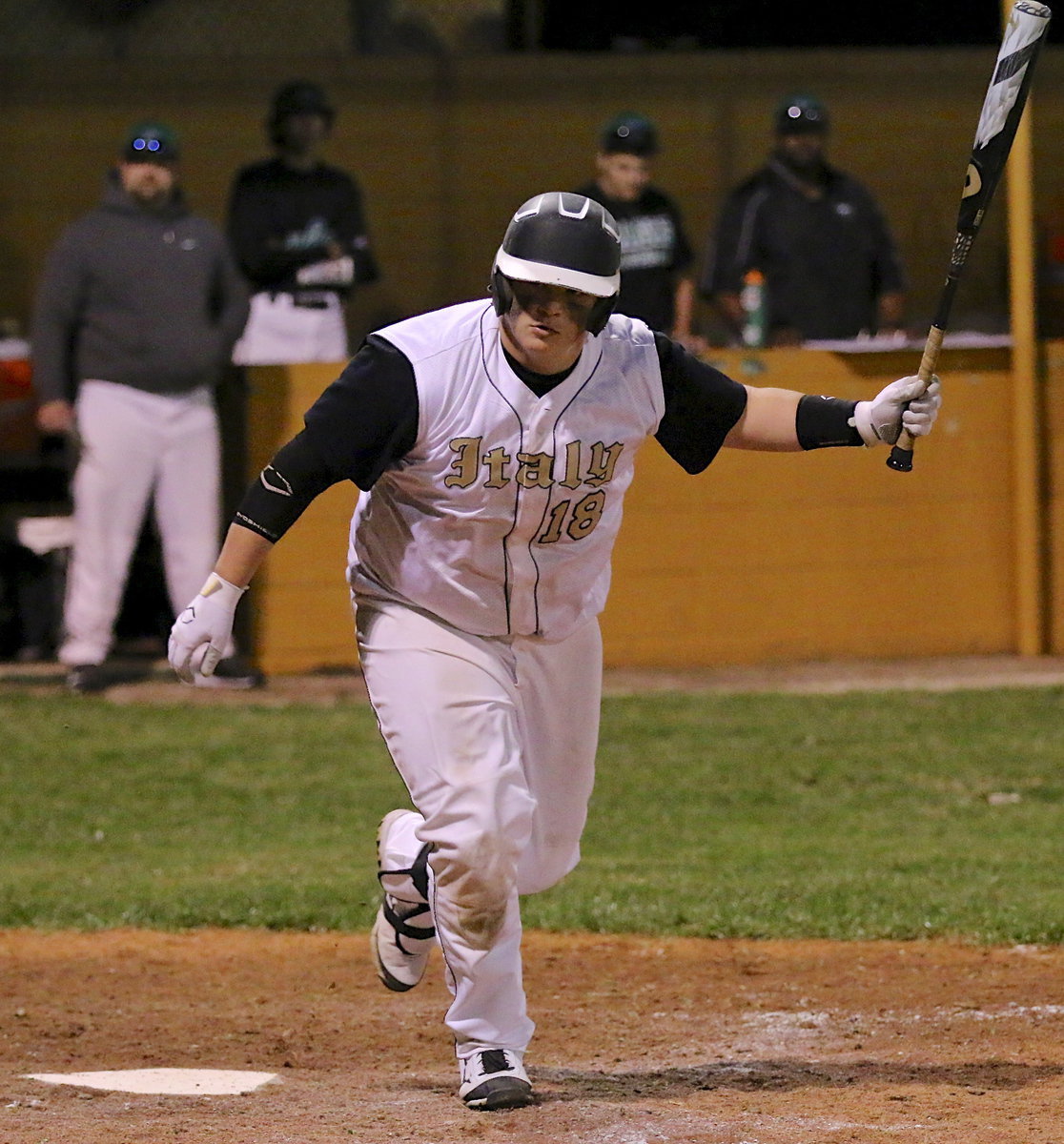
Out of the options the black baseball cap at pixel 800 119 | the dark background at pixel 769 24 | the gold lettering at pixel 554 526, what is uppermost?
the dark background at pixel 769 24

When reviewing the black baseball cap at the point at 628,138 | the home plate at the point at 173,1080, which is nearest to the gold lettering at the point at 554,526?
the home plate at the point at 173,1080

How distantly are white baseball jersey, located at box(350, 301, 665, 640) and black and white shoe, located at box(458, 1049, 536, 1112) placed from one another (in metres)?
0.96

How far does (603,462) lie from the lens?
480 centimetres

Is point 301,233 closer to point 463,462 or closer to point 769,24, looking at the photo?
point 769,24

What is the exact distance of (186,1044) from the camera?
5.60 meters

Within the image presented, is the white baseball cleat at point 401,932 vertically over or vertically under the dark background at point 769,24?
under

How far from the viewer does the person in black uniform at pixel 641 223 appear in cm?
1034

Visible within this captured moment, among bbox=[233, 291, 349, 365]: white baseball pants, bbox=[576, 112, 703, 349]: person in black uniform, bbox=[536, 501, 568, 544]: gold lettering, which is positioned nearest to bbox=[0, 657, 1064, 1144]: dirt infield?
bbox=[536, 501, 568, 544]: gold lettering

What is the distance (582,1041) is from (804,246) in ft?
19.5

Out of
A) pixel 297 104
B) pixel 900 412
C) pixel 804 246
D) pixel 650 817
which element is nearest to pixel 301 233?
pixel 297 104

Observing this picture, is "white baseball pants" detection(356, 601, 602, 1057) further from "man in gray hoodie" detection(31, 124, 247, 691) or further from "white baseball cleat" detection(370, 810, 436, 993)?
"man in gray hoodie" detection(31, 124, 247, 691)

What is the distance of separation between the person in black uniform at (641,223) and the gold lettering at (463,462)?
18.3 ft

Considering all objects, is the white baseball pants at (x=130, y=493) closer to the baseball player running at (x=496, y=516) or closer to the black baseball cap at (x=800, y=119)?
the black baseball cap at (x=800, y=119)

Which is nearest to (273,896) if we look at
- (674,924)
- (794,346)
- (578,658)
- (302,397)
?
(674,924)
